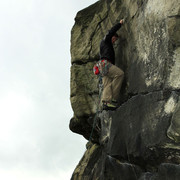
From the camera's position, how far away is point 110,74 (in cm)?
1127

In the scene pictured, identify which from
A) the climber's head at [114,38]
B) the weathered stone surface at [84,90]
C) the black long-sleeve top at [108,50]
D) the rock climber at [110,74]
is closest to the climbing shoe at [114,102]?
the rock climber at [110,74]

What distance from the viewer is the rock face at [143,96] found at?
8109 millimetres

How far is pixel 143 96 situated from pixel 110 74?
233 cm

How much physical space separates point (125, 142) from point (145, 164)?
3.58ft

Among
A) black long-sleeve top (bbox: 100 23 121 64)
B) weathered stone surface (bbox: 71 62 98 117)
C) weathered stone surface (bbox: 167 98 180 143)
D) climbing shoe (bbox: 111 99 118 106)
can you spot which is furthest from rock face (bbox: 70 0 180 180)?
black long-sleeve top (bbox: 100 23 121 64)

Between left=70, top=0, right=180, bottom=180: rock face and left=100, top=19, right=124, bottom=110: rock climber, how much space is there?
0.89 feet

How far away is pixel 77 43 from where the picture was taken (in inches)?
551

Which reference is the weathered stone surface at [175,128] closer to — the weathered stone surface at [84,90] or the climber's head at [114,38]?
the climber's head at [114,38]

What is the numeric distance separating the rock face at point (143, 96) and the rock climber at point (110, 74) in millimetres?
273

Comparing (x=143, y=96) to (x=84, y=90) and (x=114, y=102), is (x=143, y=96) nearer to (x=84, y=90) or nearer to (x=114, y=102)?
(x=114, y=102)

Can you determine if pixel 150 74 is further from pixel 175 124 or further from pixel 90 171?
pixel 90 171

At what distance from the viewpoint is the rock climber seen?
1112 cm

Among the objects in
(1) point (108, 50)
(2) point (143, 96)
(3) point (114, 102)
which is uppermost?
(1) point (108, 50)

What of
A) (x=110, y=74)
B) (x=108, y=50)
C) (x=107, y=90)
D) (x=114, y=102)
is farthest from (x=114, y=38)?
(x=114, y=102)
